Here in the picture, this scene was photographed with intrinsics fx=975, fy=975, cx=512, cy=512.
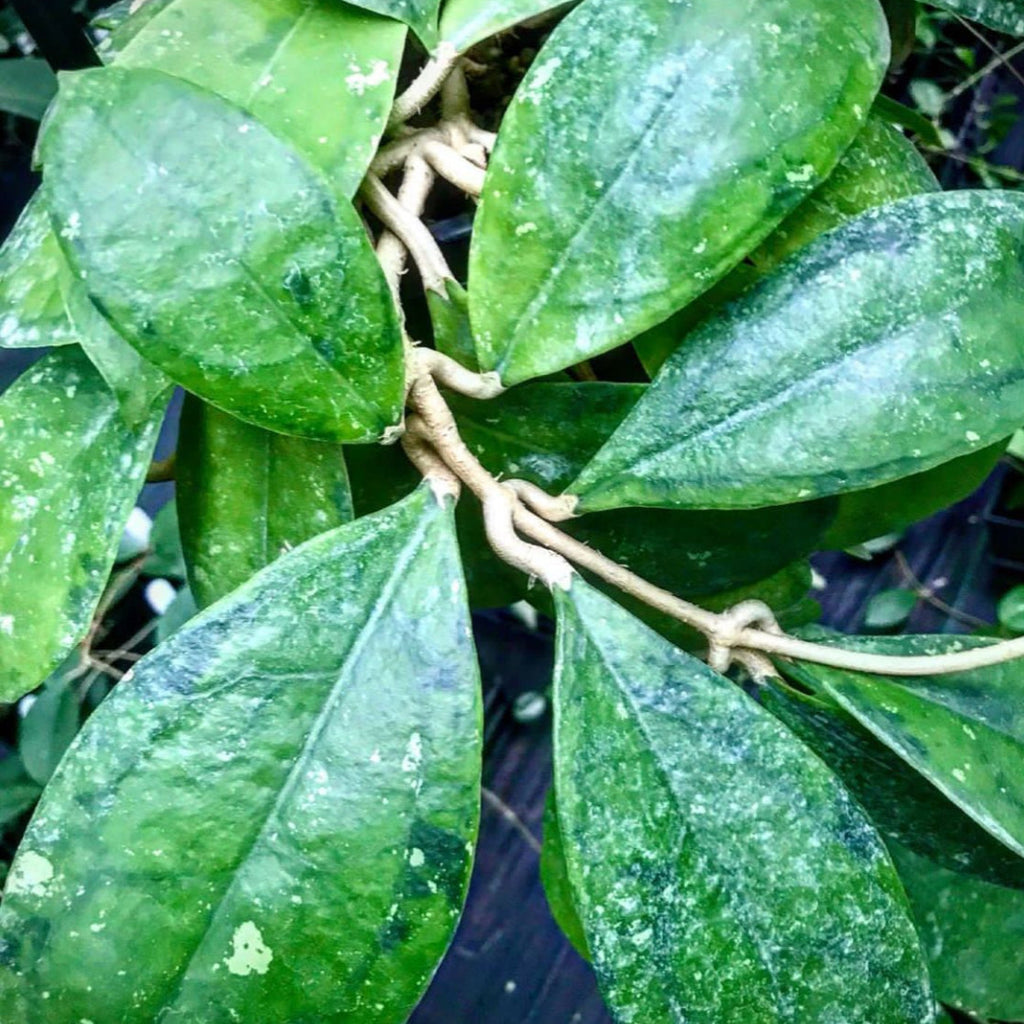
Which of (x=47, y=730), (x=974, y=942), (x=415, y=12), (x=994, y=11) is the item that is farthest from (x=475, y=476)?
(x=47, y=730)

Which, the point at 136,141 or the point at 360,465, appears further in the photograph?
the point at 360,465

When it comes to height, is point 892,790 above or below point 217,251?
below

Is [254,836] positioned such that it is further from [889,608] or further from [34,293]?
[889,608]

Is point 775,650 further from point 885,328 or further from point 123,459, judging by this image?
point 123,459

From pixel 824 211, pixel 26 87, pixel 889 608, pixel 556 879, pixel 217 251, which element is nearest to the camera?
pixel 217 251

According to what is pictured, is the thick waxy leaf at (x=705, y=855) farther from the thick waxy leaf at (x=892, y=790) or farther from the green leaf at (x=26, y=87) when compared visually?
the green leaf at (x=26, y=87)

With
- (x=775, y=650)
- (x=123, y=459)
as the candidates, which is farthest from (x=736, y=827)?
(x=123, y=459)
